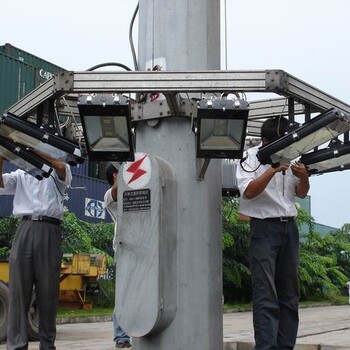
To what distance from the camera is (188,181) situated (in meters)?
4.05

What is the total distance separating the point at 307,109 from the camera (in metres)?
3.95

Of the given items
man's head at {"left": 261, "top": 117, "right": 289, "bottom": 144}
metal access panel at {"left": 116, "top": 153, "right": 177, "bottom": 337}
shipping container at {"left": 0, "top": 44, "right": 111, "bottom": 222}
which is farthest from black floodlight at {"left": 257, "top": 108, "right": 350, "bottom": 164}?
shipping container at {"left": 0, "top": 44, "right": 111, "bottom": 222}

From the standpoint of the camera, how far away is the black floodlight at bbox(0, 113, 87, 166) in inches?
154

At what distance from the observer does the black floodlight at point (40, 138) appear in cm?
390

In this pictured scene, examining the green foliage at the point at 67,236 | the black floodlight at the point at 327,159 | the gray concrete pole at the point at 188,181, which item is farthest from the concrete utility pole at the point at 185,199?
the green foliage at the point at 67,236

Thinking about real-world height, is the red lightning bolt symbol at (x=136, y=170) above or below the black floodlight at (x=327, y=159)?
below

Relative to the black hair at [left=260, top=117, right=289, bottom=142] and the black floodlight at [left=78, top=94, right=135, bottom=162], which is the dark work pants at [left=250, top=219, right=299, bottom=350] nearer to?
the black hair at [left=260, top=117, right=289, bottom=142]

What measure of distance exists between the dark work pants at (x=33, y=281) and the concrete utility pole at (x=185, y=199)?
88 centimetres

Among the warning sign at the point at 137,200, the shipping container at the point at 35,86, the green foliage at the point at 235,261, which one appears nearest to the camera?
the warning sign at the point at 137,200

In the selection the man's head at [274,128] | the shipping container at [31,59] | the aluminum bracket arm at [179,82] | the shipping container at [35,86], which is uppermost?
the shipping container at [31,59]

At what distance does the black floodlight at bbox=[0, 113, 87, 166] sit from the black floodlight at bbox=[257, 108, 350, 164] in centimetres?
110

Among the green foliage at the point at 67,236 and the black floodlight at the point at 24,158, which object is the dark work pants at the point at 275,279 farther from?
the green foliage at the point at 67,236

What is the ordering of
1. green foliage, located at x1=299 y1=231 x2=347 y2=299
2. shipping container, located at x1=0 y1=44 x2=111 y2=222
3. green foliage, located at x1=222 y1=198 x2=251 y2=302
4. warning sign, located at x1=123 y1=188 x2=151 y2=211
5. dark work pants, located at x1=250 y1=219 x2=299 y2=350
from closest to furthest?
1. warning sign, located at x1=123 y1=188 x2=151 y2=211
2. dark work pants, located at x1=250 y1=219 x2=299 y2=350
3. shipping container, located at x1=0 y1=44 x2=111 y2=222
4. green foliage, located at x1=222 y1=198 x2=251 y2=302
5. green foliage, located at x1=299 y1=231 x2=347 y2=299

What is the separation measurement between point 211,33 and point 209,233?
1251 millimetres
